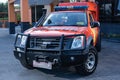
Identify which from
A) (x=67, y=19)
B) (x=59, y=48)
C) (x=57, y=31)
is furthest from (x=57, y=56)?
(x=67, y=19)

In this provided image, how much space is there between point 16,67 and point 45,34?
2136 mm

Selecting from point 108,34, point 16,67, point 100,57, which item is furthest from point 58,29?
point 108,34

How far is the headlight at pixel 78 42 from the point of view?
835 cm

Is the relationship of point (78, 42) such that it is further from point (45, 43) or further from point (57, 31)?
point (45, 43)

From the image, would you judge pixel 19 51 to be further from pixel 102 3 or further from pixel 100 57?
pixel 102 3

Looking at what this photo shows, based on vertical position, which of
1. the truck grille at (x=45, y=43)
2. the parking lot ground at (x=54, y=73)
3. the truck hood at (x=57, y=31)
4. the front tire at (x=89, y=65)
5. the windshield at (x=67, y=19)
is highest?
the windshield at (x=67, y=19)

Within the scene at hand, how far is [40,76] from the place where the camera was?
884 cm

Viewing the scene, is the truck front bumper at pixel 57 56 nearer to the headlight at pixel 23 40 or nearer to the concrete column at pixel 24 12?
the headlight at pixel 23 40

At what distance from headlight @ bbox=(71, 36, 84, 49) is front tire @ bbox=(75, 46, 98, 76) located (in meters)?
0.56

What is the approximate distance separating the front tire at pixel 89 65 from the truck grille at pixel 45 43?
0.89m

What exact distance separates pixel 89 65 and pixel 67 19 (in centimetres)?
179

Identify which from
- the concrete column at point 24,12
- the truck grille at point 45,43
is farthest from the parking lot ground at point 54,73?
the concrete column at point 24,12

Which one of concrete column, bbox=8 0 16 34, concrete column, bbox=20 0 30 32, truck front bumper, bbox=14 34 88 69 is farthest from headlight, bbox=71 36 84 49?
concrete column, bbox=8 0 16 34

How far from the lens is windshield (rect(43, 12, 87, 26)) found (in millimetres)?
9847
